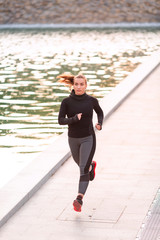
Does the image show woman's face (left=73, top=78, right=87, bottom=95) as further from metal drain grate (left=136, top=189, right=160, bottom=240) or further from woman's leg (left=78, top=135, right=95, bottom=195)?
metal drain grate (left=136, top=189, right=160, bottom=240)

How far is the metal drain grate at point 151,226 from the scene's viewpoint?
595 cm

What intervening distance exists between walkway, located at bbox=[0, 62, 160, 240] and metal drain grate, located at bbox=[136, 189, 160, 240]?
61mm

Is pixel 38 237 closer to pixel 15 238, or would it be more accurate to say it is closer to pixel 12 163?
pixel 15 238

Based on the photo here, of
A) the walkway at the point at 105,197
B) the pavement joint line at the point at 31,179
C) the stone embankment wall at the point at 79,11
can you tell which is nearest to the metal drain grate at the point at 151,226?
the walkway at the point at 105,197

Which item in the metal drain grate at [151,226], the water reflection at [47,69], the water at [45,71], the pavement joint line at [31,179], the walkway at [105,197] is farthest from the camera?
the water reflection at [47,69]

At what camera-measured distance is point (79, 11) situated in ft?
143

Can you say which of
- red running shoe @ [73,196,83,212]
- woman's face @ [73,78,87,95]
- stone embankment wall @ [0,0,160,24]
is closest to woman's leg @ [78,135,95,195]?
red running shoe @ [73,196,83,212]

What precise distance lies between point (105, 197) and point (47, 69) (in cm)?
1374

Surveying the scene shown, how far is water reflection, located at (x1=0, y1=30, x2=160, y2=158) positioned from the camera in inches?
472

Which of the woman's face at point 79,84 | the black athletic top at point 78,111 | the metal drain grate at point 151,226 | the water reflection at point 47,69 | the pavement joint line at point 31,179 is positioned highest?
the woman's face at point 79,84

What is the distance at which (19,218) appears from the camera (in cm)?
663

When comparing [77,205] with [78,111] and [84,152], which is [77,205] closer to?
[84,152]

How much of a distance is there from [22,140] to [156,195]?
429 centimetres

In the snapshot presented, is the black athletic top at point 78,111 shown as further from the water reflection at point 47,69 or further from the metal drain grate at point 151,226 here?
the water reflection at point 47,69
